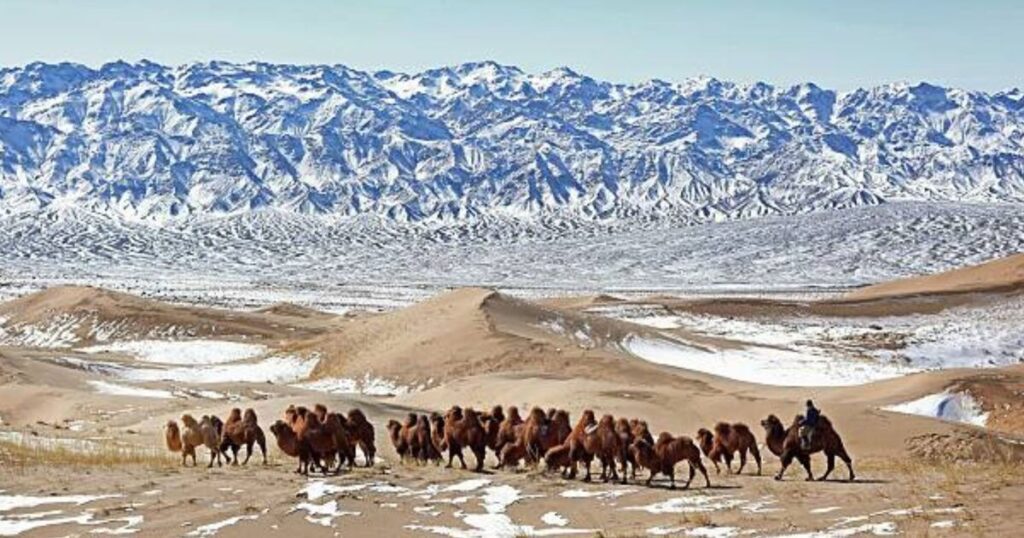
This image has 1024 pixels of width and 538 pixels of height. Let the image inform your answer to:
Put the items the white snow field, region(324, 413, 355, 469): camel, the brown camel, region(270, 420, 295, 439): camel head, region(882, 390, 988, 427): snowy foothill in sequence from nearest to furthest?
region(270, 420, 295, 439): camel head < region(324, 413, 355, 469): camel < the brown camel < region(882, 390, 988, 427): snowy foothill < the white snow field

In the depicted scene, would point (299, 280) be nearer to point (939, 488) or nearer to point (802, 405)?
point (802, 405)

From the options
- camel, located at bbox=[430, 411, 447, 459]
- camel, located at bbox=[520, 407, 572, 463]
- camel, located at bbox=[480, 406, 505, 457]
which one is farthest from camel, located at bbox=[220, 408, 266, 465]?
camel, located at bbox=[520, 407, 572, 463]

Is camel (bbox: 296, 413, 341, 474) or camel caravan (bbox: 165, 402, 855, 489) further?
camel (bbox: 296, 413, 341, 474)

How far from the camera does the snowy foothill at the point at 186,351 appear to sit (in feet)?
210

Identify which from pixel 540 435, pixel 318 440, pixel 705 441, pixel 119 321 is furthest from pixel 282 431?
pixel 119 321

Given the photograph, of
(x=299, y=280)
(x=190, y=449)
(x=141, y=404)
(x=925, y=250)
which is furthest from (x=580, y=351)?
(x=925, y=250)

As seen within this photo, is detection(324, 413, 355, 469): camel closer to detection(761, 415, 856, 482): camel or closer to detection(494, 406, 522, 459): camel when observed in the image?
detection(494, 406, 522, 459): camel

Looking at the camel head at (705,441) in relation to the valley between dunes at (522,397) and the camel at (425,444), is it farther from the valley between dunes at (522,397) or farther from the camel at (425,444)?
the camel at (425,444)

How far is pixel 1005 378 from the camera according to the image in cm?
→ 4197

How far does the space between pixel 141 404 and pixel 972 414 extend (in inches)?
923

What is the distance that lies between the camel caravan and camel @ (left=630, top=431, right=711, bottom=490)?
0.01 metres

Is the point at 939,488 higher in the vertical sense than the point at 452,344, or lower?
lower

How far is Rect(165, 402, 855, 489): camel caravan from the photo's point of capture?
1781 cm

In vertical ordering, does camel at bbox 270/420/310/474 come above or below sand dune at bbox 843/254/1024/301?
below
